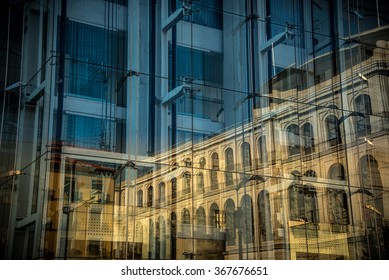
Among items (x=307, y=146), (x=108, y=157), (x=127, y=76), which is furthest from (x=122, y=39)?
(x=307, y=146)

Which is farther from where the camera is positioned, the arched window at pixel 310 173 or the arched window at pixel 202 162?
the arched window at pixel 310 173

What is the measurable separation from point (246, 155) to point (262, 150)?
0.20 metres

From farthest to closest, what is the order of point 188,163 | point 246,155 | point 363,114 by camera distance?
1. point 363,114
2. point 246,155
3. point 188,163

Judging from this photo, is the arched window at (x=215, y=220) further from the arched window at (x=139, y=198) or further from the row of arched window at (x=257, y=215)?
the arched window at (x=139, y=198)

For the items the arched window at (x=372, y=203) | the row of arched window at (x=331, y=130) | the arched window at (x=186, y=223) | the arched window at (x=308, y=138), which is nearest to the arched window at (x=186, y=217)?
the arched window at (x=186, y=223)

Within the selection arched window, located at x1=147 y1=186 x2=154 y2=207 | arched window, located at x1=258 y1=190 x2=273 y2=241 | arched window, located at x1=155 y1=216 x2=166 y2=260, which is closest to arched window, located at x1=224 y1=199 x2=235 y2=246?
arched window, located at x1=258 y1=190 x2=273 y2=241

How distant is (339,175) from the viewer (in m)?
7.91

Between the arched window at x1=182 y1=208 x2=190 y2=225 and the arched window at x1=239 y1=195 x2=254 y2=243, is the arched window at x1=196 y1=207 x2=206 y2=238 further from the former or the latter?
the arched window at x1=239 y1=195 x2=254 y2=243

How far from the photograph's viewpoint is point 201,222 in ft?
23.1

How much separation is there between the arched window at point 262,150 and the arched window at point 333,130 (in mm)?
831

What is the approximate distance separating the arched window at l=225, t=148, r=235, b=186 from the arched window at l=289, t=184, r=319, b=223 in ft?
2.29

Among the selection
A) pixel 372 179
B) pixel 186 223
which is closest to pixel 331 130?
pixel 372 179

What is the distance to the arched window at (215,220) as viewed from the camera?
7.09 meters

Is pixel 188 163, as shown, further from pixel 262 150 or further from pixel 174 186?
pixel 262 150
